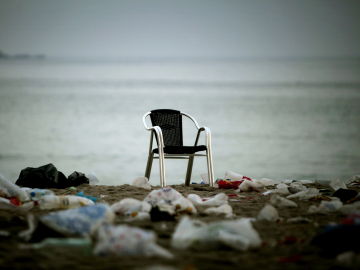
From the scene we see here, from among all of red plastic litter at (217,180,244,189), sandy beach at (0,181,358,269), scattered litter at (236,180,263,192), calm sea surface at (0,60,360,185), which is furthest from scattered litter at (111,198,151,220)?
calm sea surface at (0,60,360,185)

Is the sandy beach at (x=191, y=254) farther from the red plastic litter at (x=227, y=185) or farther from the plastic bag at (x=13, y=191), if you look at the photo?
the red plastic litter at (x=227, y=185)

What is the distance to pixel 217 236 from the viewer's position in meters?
2.66

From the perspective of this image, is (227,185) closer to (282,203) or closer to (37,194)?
(282,203)

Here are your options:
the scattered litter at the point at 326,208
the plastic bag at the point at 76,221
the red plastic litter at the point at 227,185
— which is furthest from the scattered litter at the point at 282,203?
the plastic bag at the point at 76,221

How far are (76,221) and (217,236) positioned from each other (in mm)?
767

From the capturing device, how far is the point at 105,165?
11047 millimetres

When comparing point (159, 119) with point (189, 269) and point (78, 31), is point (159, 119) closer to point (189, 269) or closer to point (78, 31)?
point (189, 269)

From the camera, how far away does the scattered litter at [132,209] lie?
3.36m

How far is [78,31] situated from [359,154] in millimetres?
69950

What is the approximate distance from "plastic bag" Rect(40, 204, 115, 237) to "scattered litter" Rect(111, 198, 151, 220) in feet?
1.70

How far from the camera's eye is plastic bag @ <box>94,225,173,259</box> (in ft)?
7.97

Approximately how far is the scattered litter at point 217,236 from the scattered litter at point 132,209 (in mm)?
668

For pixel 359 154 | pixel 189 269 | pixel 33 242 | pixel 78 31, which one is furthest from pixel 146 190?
pixel 78 31

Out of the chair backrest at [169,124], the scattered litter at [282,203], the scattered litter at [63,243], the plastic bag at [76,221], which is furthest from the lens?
the chair backrest at [169,124]
